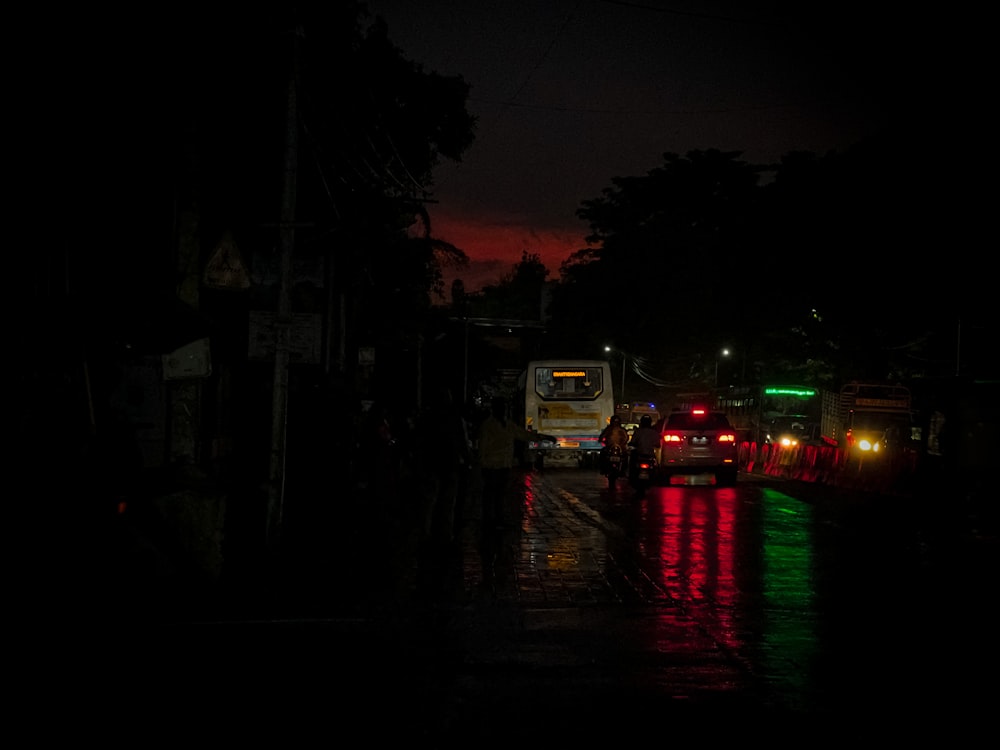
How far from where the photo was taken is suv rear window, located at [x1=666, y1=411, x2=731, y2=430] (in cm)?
2567

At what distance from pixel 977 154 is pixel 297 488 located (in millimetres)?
22999

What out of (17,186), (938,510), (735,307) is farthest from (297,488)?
(735,307)

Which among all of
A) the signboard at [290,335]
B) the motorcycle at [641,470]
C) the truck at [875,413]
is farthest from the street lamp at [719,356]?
the signboard at [290,335]

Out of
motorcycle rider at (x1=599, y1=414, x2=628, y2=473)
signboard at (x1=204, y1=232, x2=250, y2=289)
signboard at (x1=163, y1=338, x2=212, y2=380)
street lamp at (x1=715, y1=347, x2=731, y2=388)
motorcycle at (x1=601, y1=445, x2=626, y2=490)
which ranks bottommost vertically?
motorcycle at (x1=601, y1=445, x2=626, y2=490)

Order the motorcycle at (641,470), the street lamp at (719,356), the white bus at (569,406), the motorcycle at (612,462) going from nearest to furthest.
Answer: the motorcycle at (641,470)
the motorcycle at (612,462)
the white bus at (569,406)
the street lamp at (719,356)

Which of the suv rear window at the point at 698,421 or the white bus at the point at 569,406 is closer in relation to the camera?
the suv rear window at the point at 698,421

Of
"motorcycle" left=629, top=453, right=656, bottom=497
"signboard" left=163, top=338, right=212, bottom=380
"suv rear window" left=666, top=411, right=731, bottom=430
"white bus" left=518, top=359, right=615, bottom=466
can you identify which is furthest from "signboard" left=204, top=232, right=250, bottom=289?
"white bus" left=518, top=359, right=615, bottom=466

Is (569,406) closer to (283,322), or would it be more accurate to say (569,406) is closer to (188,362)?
Answer: (188,362)

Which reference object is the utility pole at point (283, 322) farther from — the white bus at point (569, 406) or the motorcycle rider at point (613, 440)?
A: the white bus at point (569, 406)

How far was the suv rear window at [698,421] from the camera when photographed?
84.2 ft

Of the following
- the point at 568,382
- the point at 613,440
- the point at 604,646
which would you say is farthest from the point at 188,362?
the point at 568,382

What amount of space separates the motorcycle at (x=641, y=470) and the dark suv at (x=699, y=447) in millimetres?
1870

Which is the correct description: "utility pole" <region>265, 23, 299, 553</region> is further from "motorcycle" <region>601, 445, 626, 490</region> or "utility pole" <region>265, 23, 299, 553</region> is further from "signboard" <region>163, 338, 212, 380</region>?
"motorcycle" <region>601, 445, 626, 490</region>

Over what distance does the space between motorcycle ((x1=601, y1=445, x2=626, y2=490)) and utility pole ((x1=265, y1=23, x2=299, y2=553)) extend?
1336 cm
